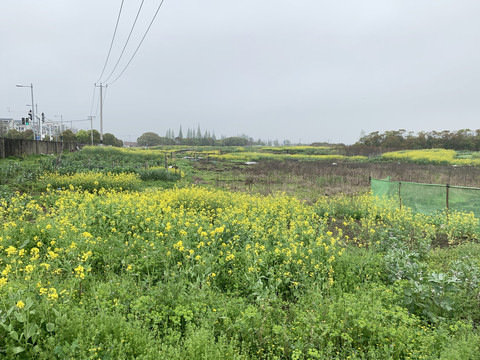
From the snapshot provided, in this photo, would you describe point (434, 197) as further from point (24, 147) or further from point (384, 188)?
point (24, 147)

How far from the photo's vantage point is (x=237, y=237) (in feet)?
17.6

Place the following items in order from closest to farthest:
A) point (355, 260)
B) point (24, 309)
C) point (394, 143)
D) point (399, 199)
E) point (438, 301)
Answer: point (24, 309)
point (438, 301)
point (355, 260)
point (399, 199)
point (394, 143)

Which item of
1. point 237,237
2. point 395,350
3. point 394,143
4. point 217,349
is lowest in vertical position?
point 395,350

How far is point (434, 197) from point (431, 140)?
6231 cm

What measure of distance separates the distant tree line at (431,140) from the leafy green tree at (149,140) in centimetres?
8060

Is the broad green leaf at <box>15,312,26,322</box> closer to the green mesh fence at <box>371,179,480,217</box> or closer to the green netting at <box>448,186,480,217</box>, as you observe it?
the green mesh fence at <box>371,179,480,217</box>

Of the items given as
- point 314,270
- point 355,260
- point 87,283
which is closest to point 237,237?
point 314,270

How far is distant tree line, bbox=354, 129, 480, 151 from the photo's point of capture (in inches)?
2188

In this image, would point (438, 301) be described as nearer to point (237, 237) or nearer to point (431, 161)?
point (237, 237)

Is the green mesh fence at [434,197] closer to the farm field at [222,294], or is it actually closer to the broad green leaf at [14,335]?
the farm field at [222,294]

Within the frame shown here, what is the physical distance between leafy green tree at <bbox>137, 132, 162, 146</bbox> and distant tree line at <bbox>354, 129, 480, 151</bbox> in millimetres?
80599

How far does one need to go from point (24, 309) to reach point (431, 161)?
43186 mm

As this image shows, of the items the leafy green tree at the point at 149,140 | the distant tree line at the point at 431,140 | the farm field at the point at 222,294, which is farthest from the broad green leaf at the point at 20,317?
the leafy green tree at the point at 149,140

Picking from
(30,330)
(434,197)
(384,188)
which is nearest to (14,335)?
(30,330)
